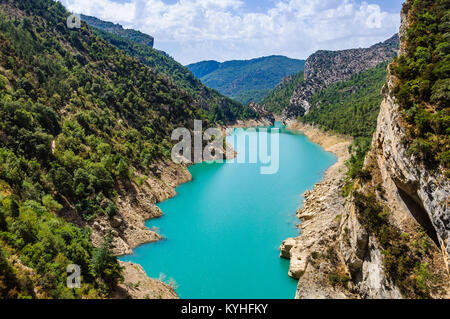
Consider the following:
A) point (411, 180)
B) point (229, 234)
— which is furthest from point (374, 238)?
point (229, 234)

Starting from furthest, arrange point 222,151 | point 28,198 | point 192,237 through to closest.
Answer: point 222,151 → point 192,237 → point 28,198

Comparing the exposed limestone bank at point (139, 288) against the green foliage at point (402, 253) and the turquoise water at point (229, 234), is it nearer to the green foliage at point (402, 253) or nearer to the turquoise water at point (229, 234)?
the turquoise water at point (229, 234)

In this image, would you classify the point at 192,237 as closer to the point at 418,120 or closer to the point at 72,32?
the point at 418,120

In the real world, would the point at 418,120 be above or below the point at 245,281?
above

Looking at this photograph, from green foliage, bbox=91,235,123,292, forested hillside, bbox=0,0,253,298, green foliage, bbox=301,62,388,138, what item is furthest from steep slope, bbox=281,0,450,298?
green foliage, bbox=301,62,388,138

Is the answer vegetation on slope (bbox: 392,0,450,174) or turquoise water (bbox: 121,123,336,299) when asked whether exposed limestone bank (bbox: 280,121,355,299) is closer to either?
turquoise water (bbox: 121,123,336,299)

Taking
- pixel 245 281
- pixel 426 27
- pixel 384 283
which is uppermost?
pixel 426 27

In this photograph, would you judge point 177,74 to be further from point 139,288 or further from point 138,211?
point 139,288
